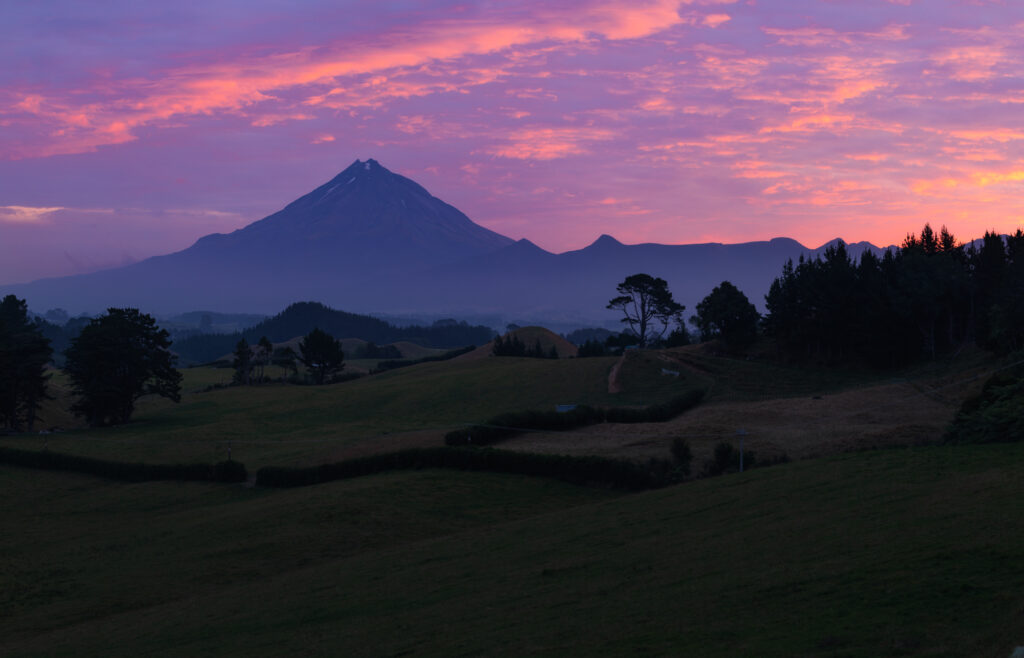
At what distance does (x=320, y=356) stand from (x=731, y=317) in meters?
59.5

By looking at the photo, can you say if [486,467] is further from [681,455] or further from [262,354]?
[262,354]

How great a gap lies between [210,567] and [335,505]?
748cm

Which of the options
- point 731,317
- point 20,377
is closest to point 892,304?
point 731,317

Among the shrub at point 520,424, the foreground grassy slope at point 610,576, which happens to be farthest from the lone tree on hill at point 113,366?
the shrub at point 520,424

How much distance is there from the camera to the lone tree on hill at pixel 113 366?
2854 inches

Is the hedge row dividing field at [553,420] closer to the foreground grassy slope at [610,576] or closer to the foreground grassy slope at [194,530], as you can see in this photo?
the foreground grassy slope at [194,530]

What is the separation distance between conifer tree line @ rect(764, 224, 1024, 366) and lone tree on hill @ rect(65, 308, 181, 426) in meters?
64.6

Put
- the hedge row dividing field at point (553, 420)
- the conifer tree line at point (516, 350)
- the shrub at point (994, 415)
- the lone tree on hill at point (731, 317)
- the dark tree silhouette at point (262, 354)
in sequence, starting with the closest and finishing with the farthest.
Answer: the shrub at point (994, 415), the hedge row dividing field at point (553, 420), the lone tree on hill at point (731, 317), the dark tree silhouette at point (262, 354), the conifer tree line at point (516, 350)

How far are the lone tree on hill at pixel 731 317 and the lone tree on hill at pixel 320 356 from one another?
179 ft

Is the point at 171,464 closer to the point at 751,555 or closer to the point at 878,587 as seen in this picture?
the point at 751,555

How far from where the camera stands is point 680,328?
374 feet

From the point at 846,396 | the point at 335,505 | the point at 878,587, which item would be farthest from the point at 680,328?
the point at 878,587

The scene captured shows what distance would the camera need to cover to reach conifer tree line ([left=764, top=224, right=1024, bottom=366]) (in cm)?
7538

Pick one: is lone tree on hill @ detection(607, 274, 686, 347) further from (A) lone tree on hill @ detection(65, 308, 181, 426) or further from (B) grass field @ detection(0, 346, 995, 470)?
(A) lone tree on hill @ detection(65, 308, 181, 426)
